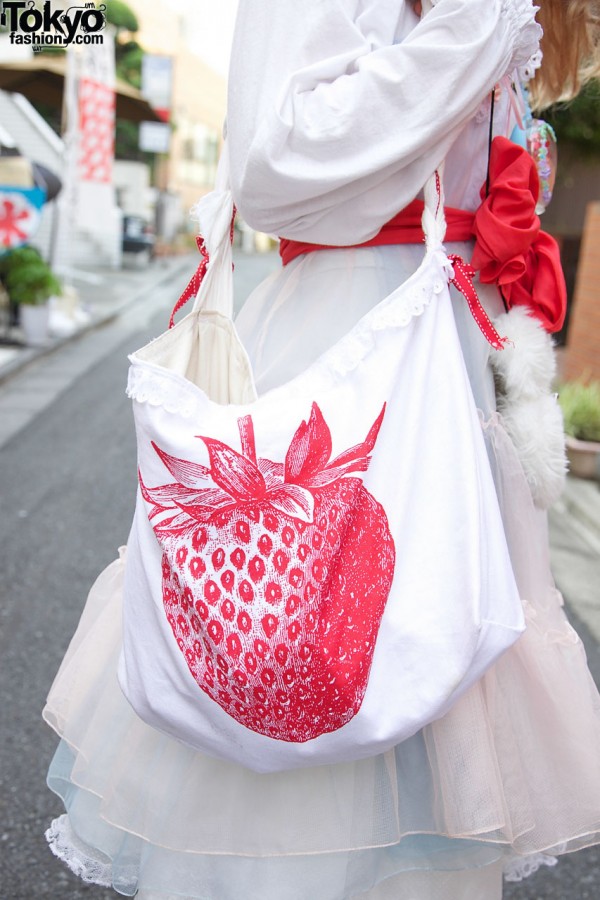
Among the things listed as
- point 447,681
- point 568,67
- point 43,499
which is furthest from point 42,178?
point 447,681

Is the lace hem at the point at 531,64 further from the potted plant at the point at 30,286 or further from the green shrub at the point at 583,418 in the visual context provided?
the potted plant at the point at 30,286

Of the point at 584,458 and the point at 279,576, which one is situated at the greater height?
the point at 279,576

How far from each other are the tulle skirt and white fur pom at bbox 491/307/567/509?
0.08 feet

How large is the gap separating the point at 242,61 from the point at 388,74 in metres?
0.19

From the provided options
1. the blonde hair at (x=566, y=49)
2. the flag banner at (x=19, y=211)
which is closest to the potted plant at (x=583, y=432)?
the blonde hair at (x=566, y=49)

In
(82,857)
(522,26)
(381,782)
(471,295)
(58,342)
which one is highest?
(522,26)

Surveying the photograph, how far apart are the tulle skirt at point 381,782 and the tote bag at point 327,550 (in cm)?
13

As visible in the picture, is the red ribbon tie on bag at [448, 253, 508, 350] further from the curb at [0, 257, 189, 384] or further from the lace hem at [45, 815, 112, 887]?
the curb at [0, 257, 189, 384]

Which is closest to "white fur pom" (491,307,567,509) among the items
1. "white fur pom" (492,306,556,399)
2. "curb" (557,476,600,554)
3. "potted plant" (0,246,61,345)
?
"white fur pom" (492,306,556,399)

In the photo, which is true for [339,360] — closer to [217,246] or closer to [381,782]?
[217,246]

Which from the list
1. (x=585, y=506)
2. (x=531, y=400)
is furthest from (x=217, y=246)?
(x=585, y=506)

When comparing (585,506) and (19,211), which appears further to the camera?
(19,211)

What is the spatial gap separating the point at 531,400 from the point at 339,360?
1.12ft

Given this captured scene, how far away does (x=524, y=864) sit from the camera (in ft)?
5.05
